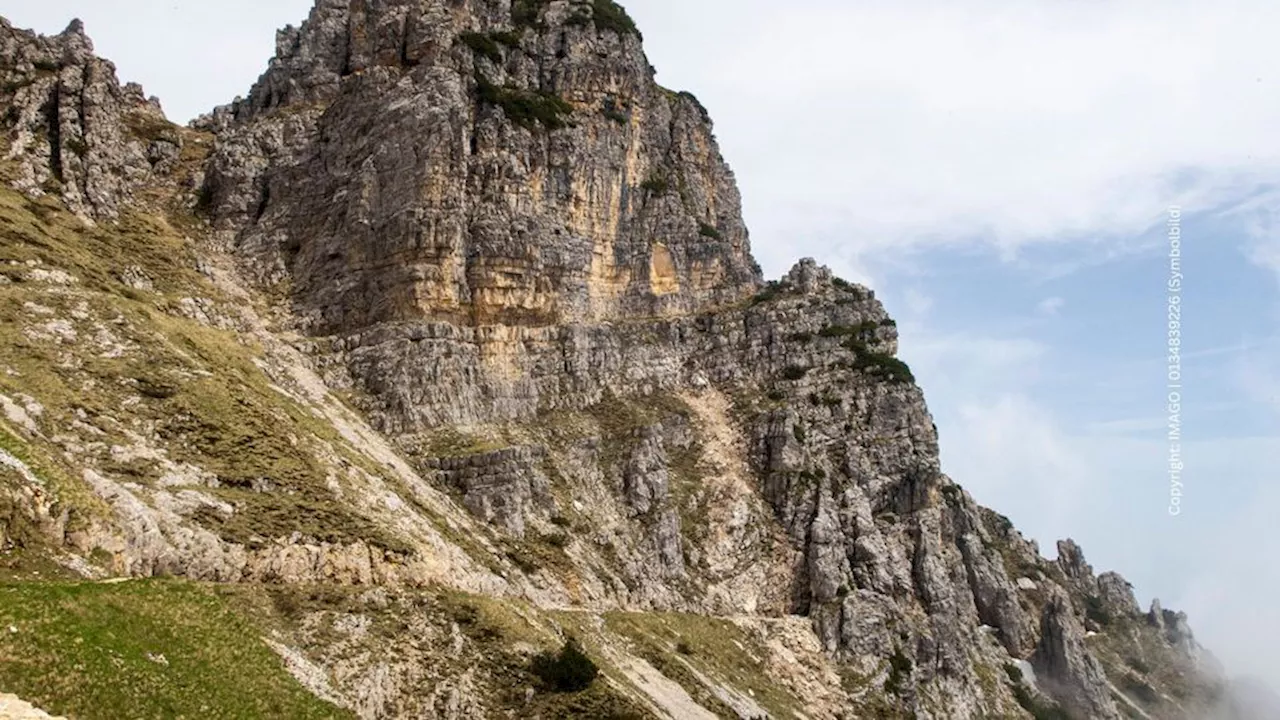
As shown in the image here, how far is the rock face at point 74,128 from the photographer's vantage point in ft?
289

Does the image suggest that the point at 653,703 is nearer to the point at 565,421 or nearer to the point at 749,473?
the point at 565,421

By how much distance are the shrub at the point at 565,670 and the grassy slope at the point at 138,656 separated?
12766 millimetres

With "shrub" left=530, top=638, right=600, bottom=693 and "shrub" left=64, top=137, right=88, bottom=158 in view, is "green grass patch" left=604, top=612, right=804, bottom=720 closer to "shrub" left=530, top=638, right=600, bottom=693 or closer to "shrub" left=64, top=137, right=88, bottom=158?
"shrub" left=530, top=638, right=600, bottom=693

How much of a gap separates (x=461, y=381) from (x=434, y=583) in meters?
35.6

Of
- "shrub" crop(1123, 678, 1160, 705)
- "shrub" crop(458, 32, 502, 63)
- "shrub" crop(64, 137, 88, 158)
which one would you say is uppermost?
"shrub" crop(458, 32, 502, 63)

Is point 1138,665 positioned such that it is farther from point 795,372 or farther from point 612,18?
point 612,18

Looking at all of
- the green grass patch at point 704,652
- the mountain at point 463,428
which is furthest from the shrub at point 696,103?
the green grass patch at point 704,652

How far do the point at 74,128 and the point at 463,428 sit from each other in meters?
51.9

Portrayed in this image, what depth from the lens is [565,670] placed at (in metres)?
48.9

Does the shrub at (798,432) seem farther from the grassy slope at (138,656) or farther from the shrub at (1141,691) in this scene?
the grassy slope at (138,656)

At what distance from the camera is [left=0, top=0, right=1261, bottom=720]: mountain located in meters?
43.0

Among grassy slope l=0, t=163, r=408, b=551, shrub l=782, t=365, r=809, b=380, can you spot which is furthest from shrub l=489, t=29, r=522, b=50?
grassy slope l=0, t=163, r=408, b=551

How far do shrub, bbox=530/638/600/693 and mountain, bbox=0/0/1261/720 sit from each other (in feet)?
0.85

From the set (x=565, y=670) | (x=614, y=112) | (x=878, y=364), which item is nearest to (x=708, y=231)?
(x=614, y=112)
